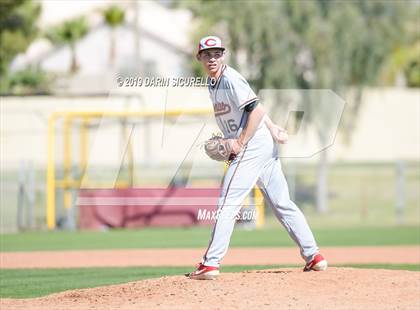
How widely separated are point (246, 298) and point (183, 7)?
2793 centimetres

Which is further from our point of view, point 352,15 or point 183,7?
point 183,7

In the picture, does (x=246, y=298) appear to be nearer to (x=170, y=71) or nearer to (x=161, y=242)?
(x=161, y=242)

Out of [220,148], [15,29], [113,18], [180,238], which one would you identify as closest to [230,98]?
[220,148]

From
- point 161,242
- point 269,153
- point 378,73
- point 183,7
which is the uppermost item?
point 183,7

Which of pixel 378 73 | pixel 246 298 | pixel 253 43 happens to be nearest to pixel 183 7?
pixel 253 43

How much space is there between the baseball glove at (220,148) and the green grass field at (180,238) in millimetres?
9372

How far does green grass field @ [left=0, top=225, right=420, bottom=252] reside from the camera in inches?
771

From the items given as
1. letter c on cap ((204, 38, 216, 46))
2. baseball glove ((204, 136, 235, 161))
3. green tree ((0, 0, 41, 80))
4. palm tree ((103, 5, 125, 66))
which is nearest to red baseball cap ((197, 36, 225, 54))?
letter c on cap ((204, 38, 216, 46))

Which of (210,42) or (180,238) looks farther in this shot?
(180,238)

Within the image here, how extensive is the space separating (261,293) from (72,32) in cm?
5219

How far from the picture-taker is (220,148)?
9.73 metres

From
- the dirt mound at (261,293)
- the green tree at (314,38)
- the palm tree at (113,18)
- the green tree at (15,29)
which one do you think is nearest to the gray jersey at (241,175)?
the dirt mound at (261,293)

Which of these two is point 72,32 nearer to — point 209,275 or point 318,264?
point 318,264

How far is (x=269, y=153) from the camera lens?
9.73m
